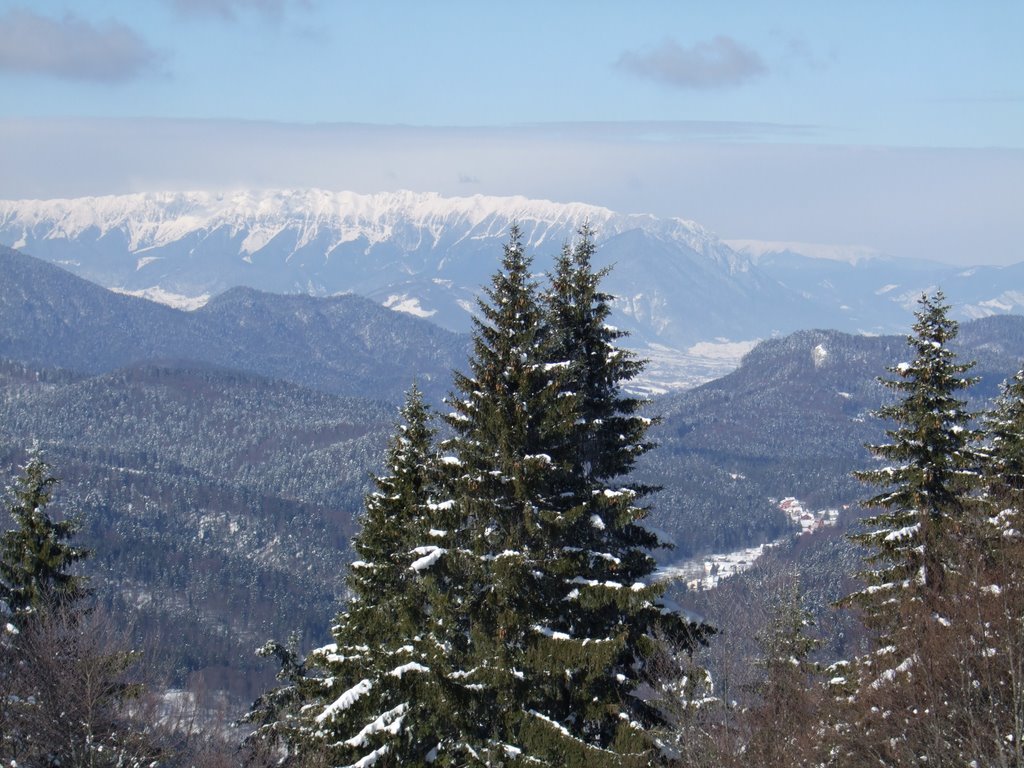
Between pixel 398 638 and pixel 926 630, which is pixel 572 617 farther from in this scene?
pixel 926 630

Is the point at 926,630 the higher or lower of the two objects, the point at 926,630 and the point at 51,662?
the higher

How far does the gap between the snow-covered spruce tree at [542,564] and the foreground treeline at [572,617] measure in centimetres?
5

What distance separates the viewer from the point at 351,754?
70.2ft

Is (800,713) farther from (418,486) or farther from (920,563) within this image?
(418,486)

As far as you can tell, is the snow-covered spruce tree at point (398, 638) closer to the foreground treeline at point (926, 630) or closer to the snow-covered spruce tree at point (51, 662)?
the snow-covered spruce tree at point (51, 662)

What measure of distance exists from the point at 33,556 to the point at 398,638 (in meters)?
13.1

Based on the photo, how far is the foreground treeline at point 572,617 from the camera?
18672 mm

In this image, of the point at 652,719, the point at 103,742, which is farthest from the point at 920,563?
the point at 103,742

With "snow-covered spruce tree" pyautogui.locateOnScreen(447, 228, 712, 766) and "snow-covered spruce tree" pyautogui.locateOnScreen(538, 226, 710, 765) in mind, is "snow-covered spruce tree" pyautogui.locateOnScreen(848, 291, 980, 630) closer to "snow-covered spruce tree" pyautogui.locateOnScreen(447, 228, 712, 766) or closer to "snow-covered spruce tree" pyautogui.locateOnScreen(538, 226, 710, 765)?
"snow-covered spruce tree" pyautogui.locateOnScreen(538, 226, 710, 765)

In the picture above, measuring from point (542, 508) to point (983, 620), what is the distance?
822cm

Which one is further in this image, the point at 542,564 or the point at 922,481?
the point at 922,481

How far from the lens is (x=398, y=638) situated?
76.8ft

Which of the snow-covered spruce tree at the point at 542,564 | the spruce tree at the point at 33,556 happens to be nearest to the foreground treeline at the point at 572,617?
the snow-covered spruce tree at the point at 542,564

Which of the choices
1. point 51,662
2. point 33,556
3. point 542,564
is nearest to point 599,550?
point 542,564
